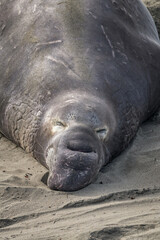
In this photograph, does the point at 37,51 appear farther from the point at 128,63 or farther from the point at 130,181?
the point at 130,181

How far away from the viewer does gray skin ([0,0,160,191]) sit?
496 cm

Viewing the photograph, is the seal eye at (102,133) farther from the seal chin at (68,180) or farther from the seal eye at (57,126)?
the seal chin at (68,180)

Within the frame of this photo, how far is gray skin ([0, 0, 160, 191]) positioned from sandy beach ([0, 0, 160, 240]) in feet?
0.37

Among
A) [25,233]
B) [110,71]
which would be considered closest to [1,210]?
[25,233]

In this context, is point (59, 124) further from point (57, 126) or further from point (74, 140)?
point (74, 140)

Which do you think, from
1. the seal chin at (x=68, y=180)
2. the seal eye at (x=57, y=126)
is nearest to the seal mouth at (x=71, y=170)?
the seal chin at (x=68, y=180)

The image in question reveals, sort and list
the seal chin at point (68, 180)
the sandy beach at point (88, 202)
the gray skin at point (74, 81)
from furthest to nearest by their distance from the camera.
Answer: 1. the gray skin at point (74, 81)
2. the seal chin at point (68, 180)
3. the sandy beach at point (88, 202)

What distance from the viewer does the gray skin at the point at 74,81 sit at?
16.3 feet

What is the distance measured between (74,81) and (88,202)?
4.08 ft

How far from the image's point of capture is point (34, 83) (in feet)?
18.6

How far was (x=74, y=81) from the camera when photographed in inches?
215

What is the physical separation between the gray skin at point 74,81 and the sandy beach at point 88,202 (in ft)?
0.37

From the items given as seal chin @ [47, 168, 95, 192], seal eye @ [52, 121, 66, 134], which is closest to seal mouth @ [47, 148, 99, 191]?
seal chin @ [47, 168, 95, 192]

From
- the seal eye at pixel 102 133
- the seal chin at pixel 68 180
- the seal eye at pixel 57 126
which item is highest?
the seal eye at pixel 57 126
